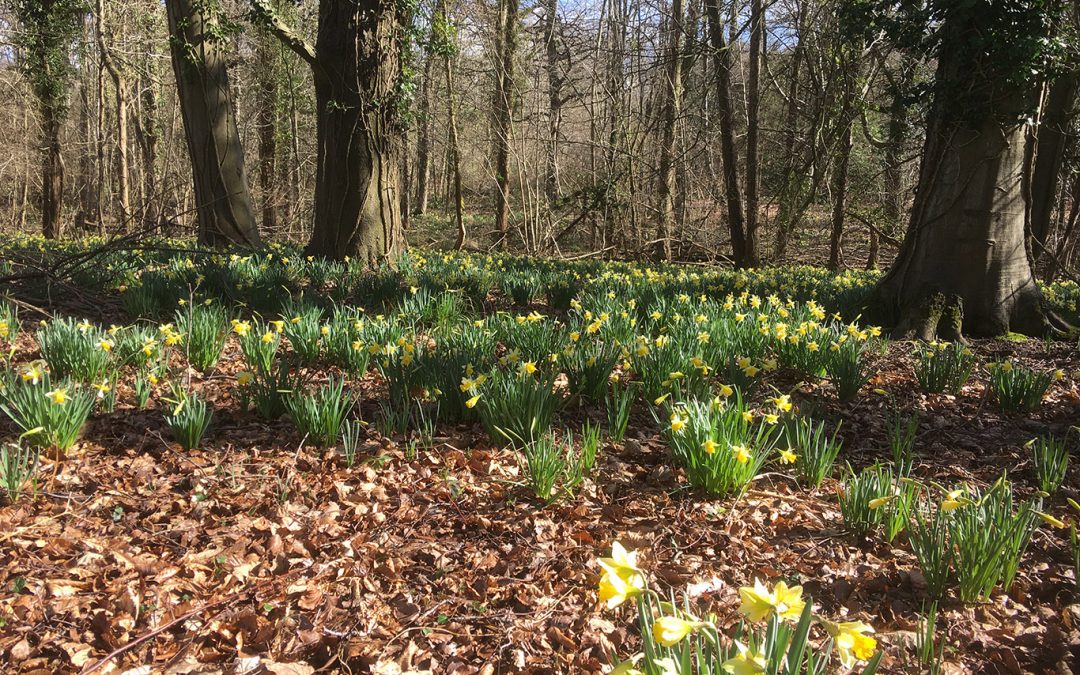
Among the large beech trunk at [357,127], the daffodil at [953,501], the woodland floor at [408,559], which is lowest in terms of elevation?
the woodland floor at [408,559]

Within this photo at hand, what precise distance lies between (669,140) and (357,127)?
826 centimetres

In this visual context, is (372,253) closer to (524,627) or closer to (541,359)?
(541,359)

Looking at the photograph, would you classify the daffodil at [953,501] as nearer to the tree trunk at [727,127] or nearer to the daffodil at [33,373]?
the daffodil at [33,373]

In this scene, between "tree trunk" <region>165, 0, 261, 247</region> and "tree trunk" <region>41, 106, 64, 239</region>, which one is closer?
"tree trunk" <region>165, 0, 261, 247</region>

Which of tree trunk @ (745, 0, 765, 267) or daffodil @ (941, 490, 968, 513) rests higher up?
tree trunk @ (745, 0, 765, 267)

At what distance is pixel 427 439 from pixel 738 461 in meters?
1.25

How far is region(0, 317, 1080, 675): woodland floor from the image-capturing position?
1.68 m

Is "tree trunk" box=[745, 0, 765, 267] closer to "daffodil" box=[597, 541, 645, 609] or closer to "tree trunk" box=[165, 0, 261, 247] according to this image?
"tree trunk" box=[165, 0, 261, 247]

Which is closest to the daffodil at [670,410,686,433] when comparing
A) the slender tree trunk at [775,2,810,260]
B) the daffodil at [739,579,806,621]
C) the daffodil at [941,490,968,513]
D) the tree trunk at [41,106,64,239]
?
the daffodil at [941,490,968,513]

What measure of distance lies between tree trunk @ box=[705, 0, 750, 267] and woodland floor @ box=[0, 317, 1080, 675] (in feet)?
28.5

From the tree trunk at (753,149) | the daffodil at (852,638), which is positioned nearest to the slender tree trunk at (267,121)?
the tree trunk at (753,149)

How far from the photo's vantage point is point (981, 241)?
4734 millimetres

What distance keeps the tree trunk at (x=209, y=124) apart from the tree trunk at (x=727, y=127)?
7163mm

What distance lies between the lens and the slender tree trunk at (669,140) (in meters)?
11.5
